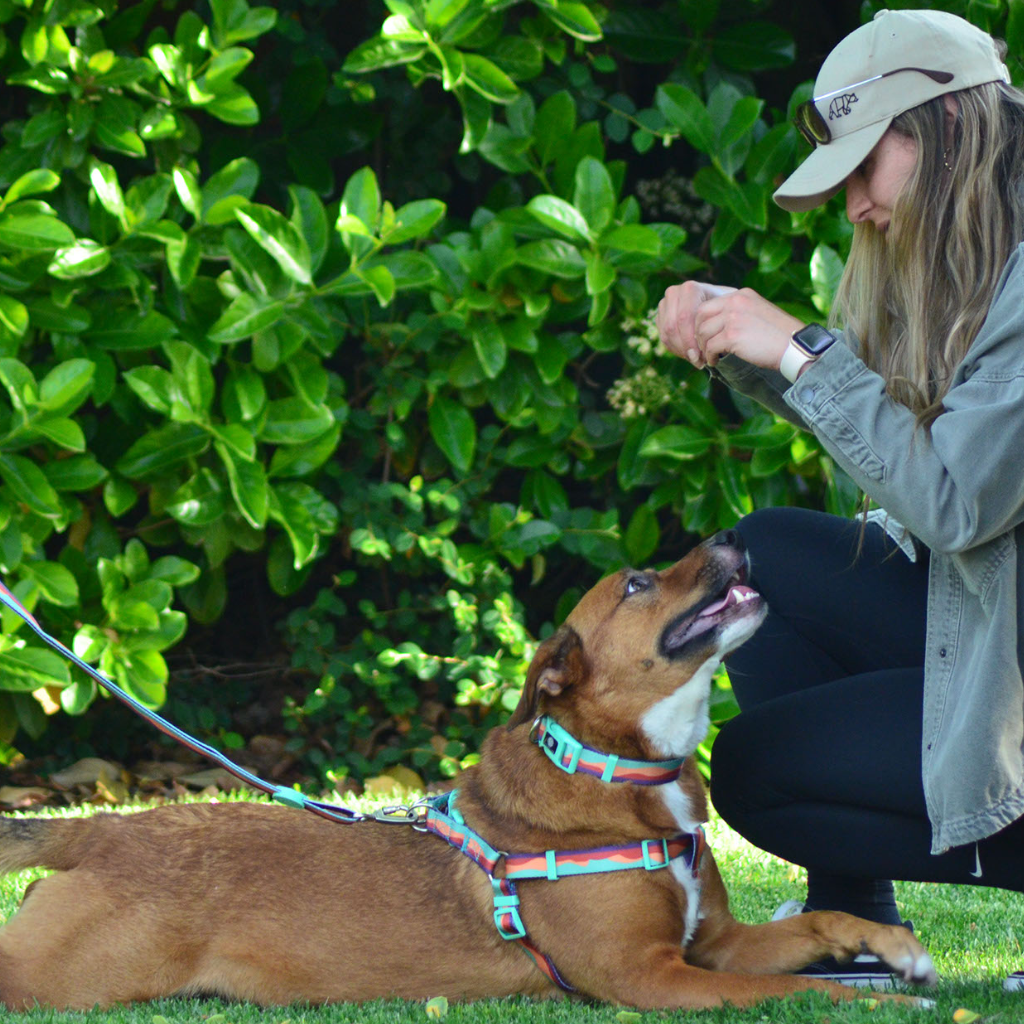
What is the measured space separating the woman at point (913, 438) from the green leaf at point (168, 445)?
180cm

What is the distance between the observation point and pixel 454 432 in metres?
4.59

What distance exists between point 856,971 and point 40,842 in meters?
1.87

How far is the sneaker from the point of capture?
277cm

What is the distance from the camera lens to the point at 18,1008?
9.24 feet

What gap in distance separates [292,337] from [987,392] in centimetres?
243

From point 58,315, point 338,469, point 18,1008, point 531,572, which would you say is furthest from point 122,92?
point 18,1008

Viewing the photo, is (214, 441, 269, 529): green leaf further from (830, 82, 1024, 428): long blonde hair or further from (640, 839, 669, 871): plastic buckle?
(830, 82, 1024, 428): long blonde hair

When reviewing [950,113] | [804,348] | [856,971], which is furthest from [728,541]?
[950,113]

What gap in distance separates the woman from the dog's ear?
414mm

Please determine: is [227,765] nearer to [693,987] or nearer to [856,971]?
[693,987]

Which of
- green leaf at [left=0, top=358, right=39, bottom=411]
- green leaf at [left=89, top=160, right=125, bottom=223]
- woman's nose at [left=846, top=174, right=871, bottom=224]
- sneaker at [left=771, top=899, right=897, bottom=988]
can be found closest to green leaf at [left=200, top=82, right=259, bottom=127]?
green leaf at [left=89, top=160, right=125, bottom=223]

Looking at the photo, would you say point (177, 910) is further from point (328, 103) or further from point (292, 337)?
point (328, 103)

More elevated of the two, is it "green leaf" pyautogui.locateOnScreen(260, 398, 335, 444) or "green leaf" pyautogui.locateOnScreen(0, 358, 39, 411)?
"green leaf" pyautogui.locateOnScreen(0, 358, 39, 411)

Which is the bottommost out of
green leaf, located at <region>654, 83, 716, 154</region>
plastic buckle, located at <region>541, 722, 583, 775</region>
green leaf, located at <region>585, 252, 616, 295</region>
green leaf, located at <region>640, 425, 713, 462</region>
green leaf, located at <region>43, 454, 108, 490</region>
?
plastic buckle, located at <region>541, 722, 583, 775</region>
